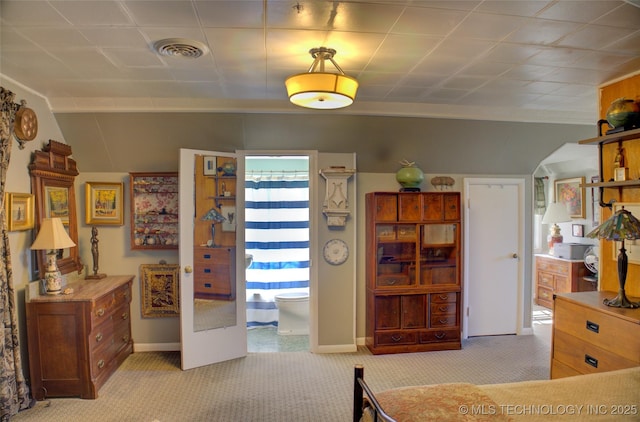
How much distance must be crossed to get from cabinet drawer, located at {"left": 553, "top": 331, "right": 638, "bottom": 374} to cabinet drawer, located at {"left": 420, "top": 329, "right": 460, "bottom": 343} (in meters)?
1.28

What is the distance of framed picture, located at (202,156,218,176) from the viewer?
3576mm

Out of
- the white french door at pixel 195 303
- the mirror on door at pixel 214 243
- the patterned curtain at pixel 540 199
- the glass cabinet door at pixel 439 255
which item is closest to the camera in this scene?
the white french door at pixel 195 303

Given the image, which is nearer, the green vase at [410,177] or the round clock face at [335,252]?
the green vase at [410,177]

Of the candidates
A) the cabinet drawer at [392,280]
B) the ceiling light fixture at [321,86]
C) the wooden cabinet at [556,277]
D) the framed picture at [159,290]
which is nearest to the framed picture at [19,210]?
the framed picture at [159,290]

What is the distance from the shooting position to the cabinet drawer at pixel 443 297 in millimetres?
3967

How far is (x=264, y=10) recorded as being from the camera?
6.32 feet

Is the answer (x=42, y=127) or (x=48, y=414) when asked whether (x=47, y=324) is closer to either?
(x=48, y=414)

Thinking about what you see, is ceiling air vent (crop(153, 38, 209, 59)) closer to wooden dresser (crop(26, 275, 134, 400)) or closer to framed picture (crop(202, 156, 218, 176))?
framed picture (crop(202, 156, 218, 176))

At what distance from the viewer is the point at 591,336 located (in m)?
2.45

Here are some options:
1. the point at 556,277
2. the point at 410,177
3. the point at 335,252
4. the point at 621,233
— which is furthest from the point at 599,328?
the point at 556,277

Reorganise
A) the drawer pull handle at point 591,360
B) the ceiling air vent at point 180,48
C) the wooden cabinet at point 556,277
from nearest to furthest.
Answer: the ceiling air vent at point 180,48 → the drawer pull handle at point 591,360 → the wooden cabinet at point 556,277

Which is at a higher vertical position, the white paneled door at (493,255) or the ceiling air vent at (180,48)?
the ceiling air vent at (180,48)

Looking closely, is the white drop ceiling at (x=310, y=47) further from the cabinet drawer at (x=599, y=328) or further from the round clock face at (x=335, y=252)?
the cabinet drawer at (x=599, y=328)

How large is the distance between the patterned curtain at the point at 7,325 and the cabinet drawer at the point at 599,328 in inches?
156
